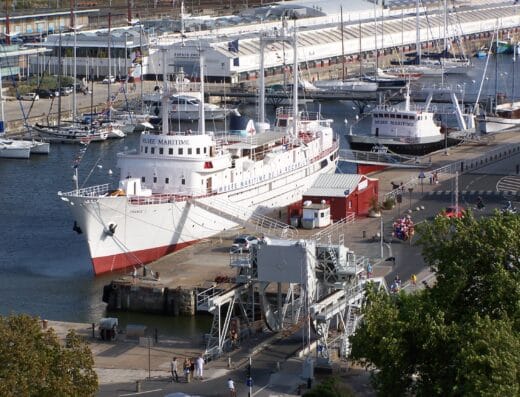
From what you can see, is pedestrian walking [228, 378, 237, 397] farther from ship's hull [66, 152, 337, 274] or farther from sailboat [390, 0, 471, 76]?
sailboat [390, 0, 471, 76]

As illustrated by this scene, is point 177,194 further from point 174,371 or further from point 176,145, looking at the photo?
point 174,371

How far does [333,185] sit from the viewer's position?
178ft

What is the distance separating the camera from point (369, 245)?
47719 millimetres

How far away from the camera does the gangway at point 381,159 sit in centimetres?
6538

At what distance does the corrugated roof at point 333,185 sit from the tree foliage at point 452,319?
21.9 m

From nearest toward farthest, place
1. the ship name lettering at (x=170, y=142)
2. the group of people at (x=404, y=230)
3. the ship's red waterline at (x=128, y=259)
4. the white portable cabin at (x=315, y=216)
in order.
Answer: the ship's red waterline at (x=128, y=259), the group of people at (x=404, y=230), the ship name lettering at (x=170, y=142), the white portable cabin at (x=315, y=216)

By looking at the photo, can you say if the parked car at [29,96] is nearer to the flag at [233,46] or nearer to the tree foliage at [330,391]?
the flag at [233,46]

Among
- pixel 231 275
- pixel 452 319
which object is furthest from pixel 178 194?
pixel 452 319

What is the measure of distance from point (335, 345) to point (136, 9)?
117594 millimetres

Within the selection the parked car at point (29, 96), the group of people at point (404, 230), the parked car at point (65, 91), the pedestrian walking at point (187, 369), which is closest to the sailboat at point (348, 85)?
the parked car at point (65, 91)

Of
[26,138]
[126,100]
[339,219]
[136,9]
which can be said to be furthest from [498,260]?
[136,9]

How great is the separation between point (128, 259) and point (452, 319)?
20.3m

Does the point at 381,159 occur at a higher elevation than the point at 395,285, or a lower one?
higher

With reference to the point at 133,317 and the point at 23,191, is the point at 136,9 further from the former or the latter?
the point at 133,317
